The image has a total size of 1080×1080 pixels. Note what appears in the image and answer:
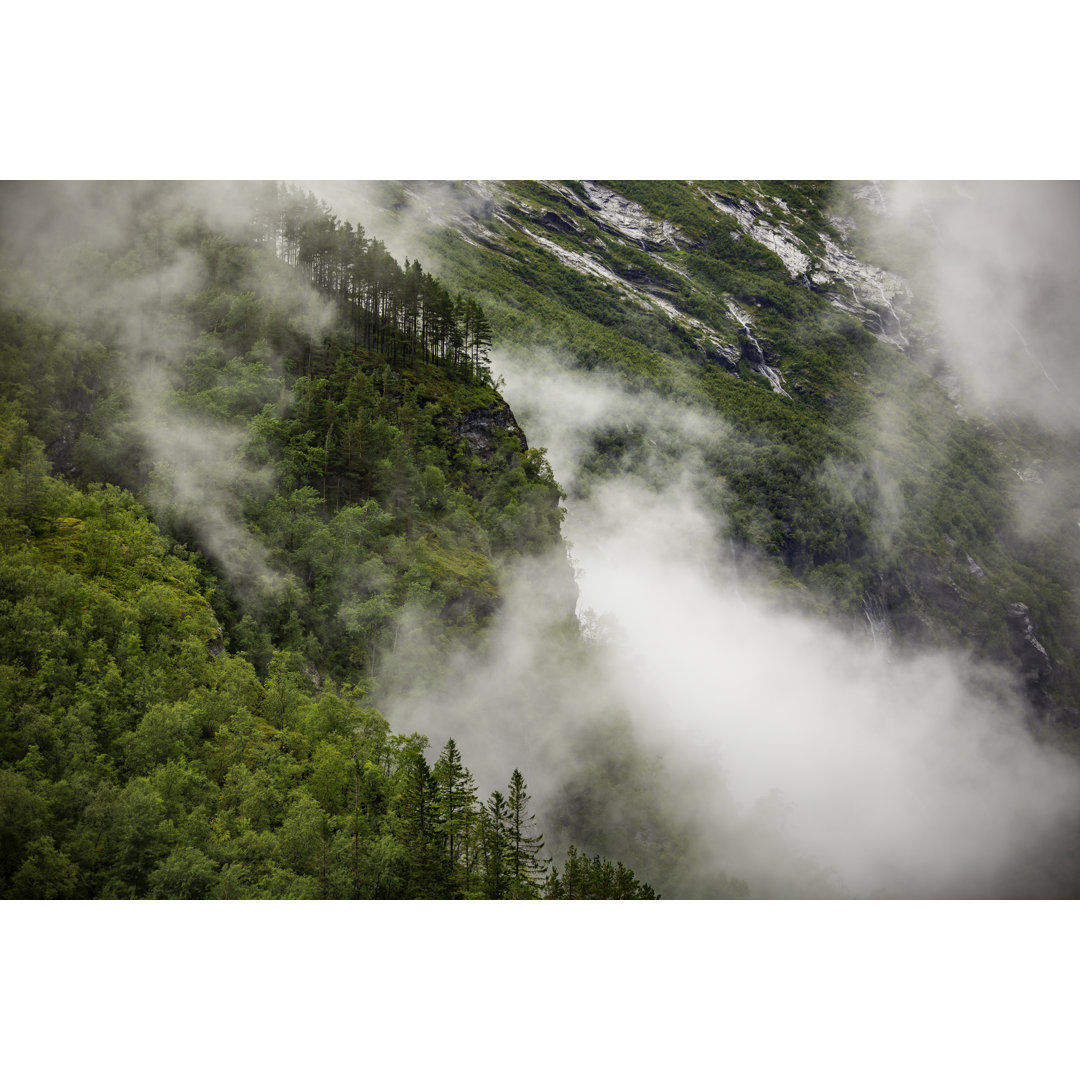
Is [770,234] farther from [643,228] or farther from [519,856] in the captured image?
[519,856]

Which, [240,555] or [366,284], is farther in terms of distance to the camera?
[366,284]

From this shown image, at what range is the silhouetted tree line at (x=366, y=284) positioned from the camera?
1333 inches

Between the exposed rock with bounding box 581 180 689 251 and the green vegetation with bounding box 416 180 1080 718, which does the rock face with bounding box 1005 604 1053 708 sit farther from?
the exposed rock with bounding box 581 180 689 251

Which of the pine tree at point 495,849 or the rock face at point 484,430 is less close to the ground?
the rock face at point 484,430

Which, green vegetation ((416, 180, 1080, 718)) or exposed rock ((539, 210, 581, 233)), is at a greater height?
exposed rock ((539, 210, 581, 233))

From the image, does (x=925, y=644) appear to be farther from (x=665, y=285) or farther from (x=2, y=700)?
(x=2, y=700)

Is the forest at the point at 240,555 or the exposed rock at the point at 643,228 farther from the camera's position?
the exposed rock at the point at 643,228

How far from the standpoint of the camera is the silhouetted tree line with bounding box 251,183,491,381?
111ft

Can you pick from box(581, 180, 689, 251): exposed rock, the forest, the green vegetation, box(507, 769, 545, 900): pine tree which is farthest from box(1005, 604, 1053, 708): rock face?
box(507, 769, 545, 900): pine tree

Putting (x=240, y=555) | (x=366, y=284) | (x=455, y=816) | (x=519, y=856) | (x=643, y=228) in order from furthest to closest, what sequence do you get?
(x=643, y=228) < (x=366, y=284) < (x=240, y=555) < (x=455, y=816) < (x=519, y=856)

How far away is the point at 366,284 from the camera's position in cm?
3528

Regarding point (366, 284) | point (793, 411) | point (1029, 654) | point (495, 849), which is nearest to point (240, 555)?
point (495, 849)

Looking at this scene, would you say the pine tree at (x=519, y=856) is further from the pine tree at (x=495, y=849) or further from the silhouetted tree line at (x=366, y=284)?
the silhouetted tree line at (x=366, y=284)

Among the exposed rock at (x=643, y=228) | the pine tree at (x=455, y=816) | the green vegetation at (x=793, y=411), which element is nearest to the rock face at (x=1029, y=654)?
the green vegetation at (x=793, y=411)
